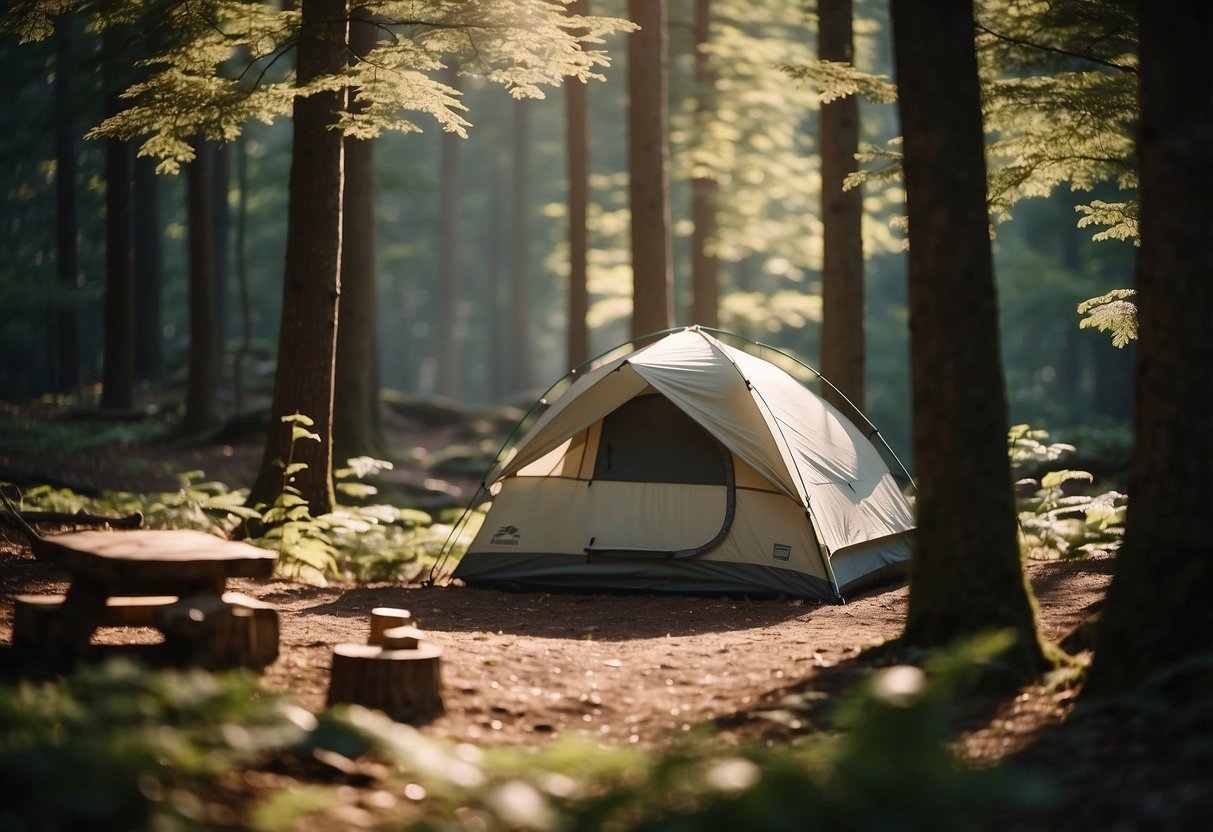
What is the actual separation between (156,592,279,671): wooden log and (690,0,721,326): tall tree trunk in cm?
1258

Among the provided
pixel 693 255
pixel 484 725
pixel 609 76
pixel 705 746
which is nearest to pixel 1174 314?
pixel 705 746

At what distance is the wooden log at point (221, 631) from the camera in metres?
5.18

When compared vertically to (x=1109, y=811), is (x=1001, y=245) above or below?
above

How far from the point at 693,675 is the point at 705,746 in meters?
1.42

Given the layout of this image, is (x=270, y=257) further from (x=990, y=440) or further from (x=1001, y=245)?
(x=990, y=440)

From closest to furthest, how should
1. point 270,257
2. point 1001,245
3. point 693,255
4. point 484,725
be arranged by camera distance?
point 484,725 → point 693,255 → point 1001,245 → point 270,257

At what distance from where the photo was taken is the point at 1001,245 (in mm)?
34438

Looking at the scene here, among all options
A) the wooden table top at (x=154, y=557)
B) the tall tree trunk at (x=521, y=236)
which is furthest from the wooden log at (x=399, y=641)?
the tall tree trunk at (x=521, y=236)

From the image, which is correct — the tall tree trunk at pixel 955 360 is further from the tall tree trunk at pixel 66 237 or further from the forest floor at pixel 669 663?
the tall tree trunk at pixel 66 237

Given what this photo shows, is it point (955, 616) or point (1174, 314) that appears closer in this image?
point (1174, 314)

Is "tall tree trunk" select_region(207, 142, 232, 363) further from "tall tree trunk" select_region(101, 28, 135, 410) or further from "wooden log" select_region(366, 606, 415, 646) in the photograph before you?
"wooden log" select_region(366, 606, 415, 646)

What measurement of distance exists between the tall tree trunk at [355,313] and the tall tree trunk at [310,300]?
3.22 metres

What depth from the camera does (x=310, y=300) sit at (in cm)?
966

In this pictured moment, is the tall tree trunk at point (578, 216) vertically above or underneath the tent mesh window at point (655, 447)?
above
